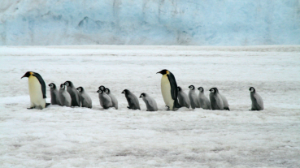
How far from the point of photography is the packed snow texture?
18156mm

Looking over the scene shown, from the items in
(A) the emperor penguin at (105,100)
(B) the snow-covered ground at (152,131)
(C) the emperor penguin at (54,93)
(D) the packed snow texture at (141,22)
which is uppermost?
(D) the packed snow texture at (141,22)

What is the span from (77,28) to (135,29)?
11.8 feet

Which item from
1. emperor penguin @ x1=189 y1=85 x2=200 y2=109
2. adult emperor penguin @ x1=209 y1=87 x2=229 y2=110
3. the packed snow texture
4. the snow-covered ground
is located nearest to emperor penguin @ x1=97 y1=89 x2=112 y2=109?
the snow-covered ground

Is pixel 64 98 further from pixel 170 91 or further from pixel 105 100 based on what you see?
pixel 170 91

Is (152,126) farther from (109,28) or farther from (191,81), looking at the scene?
(109,28)

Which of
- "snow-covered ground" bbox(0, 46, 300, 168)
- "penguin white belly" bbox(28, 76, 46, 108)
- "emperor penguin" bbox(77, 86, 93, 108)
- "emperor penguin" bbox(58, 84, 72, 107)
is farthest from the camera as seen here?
"emperor penguin" bbox(77, 86, 93, 108)

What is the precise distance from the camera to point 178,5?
1925cm

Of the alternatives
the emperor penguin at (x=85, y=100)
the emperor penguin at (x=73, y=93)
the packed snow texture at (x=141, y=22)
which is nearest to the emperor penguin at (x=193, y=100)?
the emperor penguin at (x=85, y=100)

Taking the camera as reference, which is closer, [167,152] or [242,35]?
[167,152]

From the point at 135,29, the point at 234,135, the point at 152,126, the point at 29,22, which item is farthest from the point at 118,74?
the point at 29,22

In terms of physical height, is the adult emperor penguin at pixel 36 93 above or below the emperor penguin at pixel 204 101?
above

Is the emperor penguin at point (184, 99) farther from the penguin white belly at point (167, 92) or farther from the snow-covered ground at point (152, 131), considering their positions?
the snow-covered ground at point (152, 131)

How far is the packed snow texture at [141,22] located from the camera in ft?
59.6

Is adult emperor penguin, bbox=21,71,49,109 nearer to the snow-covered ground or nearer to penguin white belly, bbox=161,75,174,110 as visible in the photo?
the snow-covered ground
